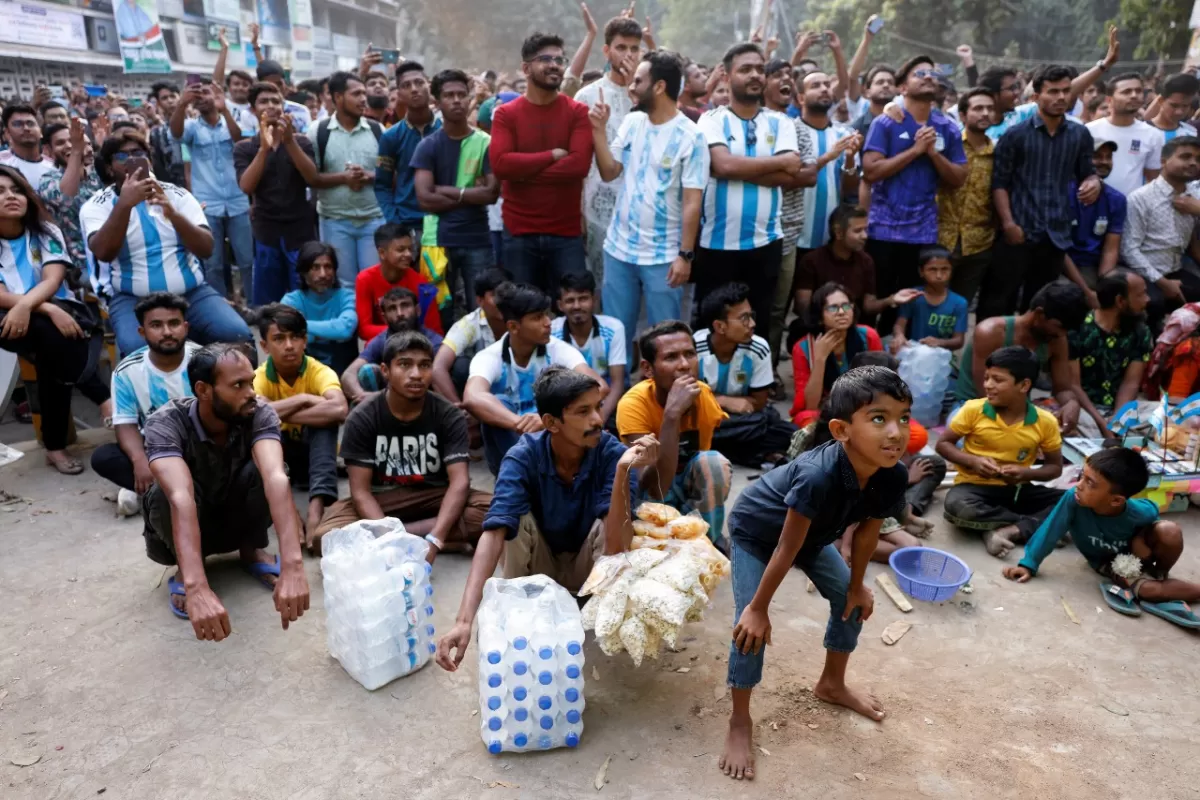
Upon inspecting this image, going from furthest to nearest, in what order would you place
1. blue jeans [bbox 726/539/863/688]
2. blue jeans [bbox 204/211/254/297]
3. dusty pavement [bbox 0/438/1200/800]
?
blue jeans [bbox 204/211/254/297] → blue jeans [bbox 726/539/863/688] → dusty pavement [bbox 0/438/1200/800]

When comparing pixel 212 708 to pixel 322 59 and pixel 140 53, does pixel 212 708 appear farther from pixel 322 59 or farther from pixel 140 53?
pixel 322 59

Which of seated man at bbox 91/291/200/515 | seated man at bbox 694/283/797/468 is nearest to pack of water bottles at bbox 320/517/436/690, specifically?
seated man at bbox 91/291/200/515

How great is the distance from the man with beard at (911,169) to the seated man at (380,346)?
3.22m

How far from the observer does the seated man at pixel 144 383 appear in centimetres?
412

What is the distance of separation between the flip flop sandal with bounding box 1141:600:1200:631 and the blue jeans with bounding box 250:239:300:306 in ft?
19.2

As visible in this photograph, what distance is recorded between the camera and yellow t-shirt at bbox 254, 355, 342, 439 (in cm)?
449

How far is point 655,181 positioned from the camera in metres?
5.14

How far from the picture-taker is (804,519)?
246 centimetres

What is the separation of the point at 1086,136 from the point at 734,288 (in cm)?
321

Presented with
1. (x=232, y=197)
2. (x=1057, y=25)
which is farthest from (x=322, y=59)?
(x=232, y=197)

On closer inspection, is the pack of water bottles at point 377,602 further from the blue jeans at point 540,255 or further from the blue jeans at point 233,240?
the blue jeans at point 233,240

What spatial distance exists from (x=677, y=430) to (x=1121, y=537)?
2.08m

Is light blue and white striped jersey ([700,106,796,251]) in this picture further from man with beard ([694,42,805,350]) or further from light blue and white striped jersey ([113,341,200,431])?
light blue and white striped jersey ([113,341,200,431])

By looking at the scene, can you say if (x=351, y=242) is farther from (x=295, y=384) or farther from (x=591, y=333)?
(x=591, y=333)
